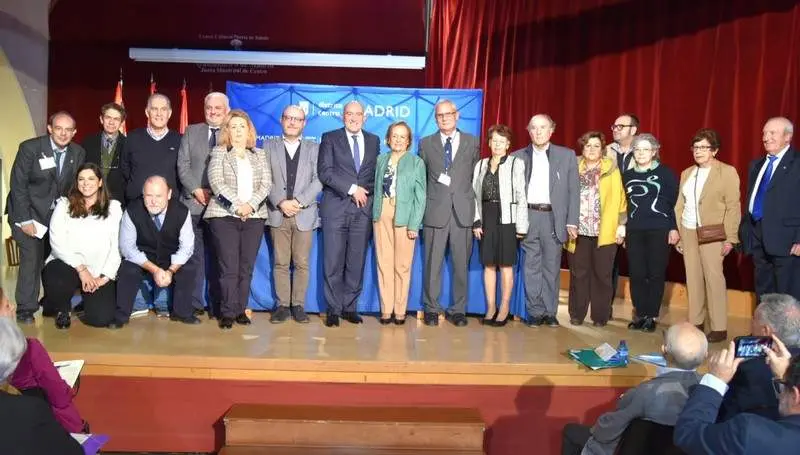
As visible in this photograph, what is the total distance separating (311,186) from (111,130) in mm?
1345

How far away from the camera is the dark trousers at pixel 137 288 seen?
4215 millimetres

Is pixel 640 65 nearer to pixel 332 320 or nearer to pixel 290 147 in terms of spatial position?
pixel 290 147

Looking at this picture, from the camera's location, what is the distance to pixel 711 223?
434 centimetres

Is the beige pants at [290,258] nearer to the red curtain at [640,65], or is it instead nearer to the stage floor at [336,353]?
the stage floor at [336,353]

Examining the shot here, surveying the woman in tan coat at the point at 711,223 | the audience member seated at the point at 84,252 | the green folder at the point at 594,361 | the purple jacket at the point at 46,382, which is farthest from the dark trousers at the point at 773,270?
the audience member seated at the point at 84,252

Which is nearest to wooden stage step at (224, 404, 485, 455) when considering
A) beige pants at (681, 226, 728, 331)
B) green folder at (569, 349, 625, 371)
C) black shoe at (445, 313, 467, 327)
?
green folder at (569, 349, 625, 371)

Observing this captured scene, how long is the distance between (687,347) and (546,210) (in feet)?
7.49

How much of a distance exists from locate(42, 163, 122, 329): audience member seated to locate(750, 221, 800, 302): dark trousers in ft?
12.7

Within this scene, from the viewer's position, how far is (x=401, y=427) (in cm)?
316

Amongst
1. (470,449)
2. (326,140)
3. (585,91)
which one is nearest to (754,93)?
(585,91)

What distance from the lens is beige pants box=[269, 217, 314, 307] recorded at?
4406 mm

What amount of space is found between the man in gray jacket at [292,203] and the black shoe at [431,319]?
764 millimetres

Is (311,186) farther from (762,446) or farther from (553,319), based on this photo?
(762,446)

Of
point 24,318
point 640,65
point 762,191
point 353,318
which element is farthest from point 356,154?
point 640,65
